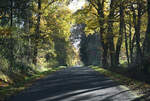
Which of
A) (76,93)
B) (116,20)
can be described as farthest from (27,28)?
(76,93)

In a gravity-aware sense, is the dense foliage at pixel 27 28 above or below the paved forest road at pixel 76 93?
above

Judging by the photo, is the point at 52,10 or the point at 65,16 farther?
the point at 65,16

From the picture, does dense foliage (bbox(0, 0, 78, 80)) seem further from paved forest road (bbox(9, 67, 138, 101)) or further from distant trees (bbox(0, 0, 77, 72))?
paved forest road (bbox(9, 67, 138, 101))

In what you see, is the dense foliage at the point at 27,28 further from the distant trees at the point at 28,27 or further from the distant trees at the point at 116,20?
the distant trees at the point at 116,20

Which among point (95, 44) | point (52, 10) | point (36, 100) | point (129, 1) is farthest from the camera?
point (95, 44)

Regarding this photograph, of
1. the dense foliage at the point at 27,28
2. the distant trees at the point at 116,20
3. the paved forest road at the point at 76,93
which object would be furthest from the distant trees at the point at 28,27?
the paved forest road at the point at 76,93

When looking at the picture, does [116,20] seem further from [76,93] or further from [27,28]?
[76,93]

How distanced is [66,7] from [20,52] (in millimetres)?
14627

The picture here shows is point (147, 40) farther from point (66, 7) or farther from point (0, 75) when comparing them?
point (66, 7)

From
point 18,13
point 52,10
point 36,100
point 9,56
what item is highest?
point 52,10

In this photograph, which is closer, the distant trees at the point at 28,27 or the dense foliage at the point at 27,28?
the dense foliage at the point at 27,28

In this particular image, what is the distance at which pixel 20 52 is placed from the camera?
20.1m

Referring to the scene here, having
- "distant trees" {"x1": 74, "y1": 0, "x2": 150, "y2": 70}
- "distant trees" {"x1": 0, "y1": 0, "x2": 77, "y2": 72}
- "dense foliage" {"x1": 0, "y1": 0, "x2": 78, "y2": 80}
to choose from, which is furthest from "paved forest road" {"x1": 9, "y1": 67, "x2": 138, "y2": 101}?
"distant trees" {"x1": 74, "y1": 0, "x2": 150, "y2": 70}

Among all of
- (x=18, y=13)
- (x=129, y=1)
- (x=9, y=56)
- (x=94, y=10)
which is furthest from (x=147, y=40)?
(x=94, y=10)
